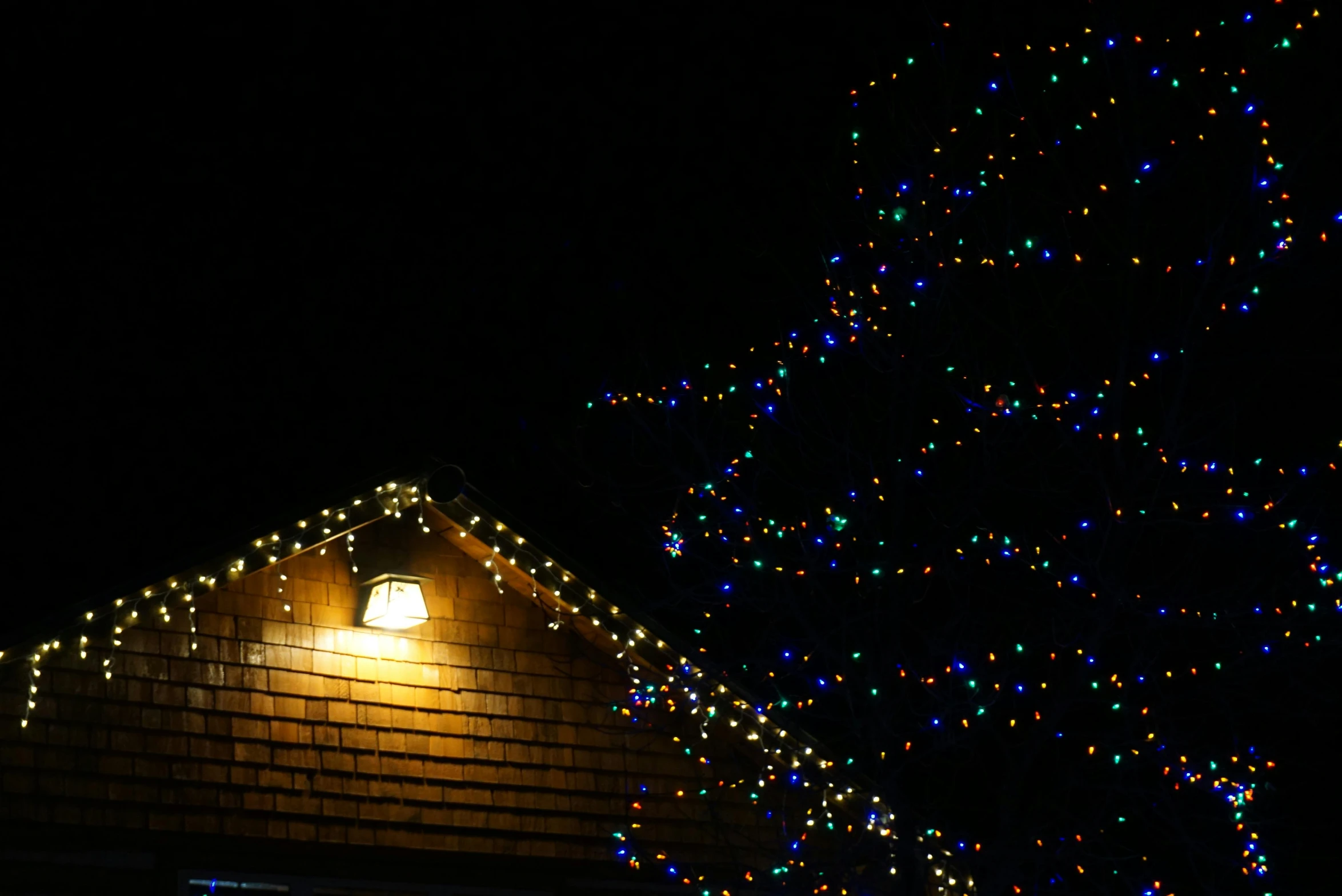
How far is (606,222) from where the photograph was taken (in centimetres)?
2441

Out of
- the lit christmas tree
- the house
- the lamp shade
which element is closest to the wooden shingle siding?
the house

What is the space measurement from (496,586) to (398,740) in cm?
111

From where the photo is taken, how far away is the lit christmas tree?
9.52 metres

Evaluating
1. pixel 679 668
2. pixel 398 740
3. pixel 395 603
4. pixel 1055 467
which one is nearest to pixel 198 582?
pixel 395 603

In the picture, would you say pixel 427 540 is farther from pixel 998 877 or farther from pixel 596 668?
pixel 998 877

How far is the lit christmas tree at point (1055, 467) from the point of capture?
9523 millimetres

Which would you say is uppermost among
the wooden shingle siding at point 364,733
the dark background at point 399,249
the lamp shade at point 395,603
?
the dark background at point 399,249

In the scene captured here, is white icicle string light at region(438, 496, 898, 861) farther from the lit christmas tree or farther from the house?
the lit christmas tree

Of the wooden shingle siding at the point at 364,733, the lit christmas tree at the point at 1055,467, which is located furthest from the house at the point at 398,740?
the lit christmas tree at the point at 1055,467

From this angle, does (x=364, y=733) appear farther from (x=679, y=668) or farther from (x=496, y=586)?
(x=679, y=668)

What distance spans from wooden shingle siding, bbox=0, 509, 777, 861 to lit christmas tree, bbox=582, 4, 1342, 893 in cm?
83

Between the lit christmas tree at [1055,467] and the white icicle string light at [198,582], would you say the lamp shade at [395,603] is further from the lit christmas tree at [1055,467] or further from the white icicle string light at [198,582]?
the lit christmas tree at [1055,467]

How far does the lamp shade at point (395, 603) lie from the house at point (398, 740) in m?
0.01

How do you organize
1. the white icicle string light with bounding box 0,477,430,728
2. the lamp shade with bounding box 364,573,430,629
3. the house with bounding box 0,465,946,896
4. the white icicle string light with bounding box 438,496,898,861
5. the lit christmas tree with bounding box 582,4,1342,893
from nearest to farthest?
1. the white icicle string light with bounding box 0,477,430,728
2. the house with bounding box 0,465,946,896
3. the lamp shade with bounding box 364,573,430,629
4. the white icicle string light with bounding box 438,496,898,861
5. the lit christmas tree with bounding box 582,4,1342,893
